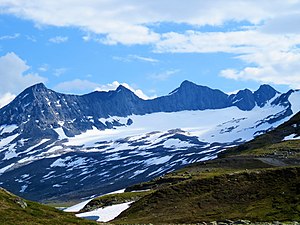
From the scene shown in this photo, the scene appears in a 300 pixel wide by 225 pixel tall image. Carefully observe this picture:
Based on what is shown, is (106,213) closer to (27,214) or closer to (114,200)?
(114,200)

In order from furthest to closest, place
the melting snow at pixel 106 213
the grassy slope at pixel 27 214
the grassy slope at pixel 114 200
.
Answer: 1. the grassy slope at pixel 114 200
2. the melting snow at pixel 106 213
3. the grassy slope at pixel 27 214

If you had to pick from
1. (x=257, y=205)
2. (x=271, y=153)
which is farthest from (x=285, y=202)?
(x=271, y=153)

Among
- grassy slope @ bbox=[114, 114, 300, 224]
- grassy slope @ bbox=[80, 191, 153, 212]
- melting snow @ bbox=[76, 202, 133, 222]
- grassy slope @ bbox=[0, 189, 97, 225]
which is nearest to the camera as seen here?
grassy slope @ bbox=[0, 189, 97, 225]

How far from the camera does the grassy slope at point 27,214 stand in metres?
45.2

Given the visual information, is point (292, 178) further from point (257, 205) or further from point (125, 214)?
point (125, 214)

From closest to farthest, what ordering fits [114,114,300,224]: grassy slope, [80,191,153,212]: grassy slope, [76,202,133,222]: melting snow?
[114,114,300,224]: grassy slope < [76,202,133,222]: melting snow < [80,191,153,212]: grassy slope

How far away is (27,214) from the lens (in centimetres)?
4894

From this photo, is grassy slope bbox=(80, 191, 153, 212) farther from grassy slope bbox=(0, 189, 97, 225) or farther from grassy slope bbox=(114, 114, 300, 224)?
grassy slope bbox=(0, 189, 97, 225)

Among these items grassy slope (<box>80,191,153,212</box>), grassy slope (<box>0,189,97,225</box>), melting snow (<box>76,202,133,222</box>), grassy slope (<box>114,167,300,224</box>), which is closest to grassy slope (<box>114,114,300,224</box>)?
grassy slope (<box>114,167,300,224</box>)

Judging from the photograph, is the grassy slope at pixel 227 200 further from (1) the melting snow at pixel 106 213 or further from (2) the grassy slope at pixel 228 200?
(1) the melting snow at pixel 106 213

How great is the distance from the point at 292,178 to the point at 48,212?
169 feet

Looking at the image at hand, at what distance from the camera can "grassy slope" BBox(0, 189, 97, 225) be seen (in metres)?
45.2

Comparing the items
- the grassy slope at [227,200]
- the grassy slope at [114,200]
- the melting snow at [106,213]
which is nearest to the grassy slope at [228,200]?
the grassy slope at [227,200]

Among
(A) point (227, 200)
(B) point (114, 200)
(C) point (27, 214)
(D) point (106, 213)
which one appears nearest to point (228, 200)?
(A) point (227, 200)
